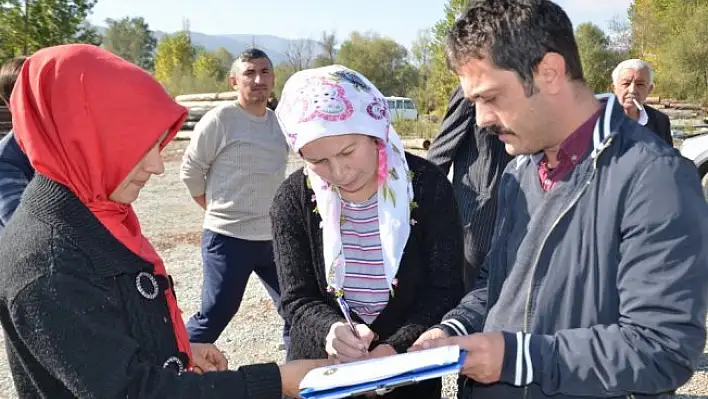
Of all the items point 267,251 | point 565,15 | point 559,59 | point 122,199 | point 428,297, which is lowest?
point 267,251

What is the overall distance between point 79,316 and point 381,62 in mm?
52285

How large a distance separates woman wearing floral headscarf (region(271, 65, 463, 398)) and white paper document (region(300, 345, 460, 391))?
0.56 metres

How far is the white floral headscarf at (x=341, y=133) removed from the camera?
6.87 ft

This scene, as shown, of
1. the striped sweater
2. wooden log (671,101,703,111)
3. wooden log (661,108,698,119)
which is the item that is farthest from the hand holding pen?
wooden log (671,101,703,111)

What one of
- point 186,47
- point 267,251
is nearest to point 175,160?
point 267,251

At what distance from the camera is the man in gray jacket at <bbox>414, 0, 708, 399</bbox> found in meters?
1.33

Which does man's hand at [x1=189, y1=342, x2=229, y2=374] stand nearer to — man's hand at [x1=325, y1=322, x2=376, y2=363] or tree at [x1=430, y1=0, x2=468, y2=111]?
man's hand at [x1=325, y1=322, x2=376, y2=363]

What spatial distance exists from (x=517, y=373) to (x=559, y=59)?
28.5 inches

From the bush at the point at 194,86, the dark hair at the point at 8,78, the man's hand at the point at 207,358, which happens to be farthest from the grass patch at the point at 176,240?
the bush at the point at 194,86

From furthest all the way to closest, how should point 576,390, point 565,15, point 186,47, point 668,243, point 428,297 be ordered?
point 186,47 < point 428,297 < point 565,15 < point 576,390 < point 668,243

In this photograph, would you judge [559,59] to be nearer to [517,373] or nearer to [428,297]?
[517,373]

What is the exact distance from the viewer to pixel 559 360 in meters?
1.43

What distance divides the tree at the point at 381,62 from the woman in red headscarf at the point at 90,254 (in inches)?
1876

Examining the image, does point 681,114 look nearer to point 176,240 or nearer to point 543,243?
point 176,240
